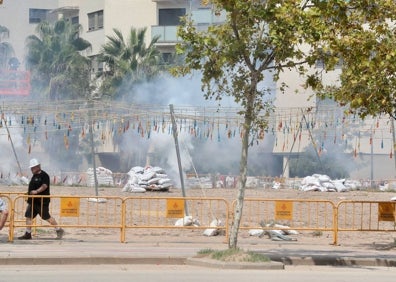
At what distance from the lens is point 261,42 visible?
18.9m

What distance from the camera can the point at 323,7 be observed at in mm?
18297

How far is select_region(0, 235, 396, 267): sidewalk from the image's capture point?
727 inches

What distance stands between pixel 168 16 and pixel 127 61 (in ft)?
18.8

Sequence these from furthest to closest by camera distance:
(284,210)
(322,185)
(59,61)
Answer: (59,61) < (322,185) < (284,210)

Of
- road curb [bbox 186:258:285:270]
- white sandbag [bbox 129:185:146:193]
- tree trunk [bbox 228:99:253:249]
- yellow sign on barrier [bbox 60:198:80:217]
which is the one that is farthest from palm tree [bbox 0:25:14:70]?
road curb [bbox 186:258:285:270]

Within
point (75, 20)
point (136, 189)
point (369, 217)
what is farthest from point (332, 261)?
point (75, 20)

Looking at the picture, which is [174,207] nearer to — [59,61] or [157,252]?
[157,252]

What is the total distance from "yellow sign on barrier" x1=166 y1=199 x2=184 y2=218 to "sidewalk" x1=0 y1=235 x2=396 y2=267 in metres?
0.66

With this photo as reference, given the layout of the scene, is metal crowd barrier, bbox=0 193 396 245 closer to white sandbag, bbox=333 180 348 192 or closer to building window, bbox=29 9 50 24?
white sandbag, bbox=333 180 348 192

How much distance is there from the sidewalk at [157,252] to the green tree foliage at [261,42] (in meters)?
1.48

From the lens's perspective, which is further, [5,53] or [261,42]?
[5,53]

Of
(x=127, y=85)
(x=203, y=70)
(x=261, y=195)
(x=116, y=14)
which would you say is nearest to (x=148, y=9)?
(x=116, y=14)

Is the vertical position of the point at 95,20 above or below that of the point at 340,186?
above

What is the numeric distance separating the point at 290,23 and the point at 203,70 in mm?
2445
